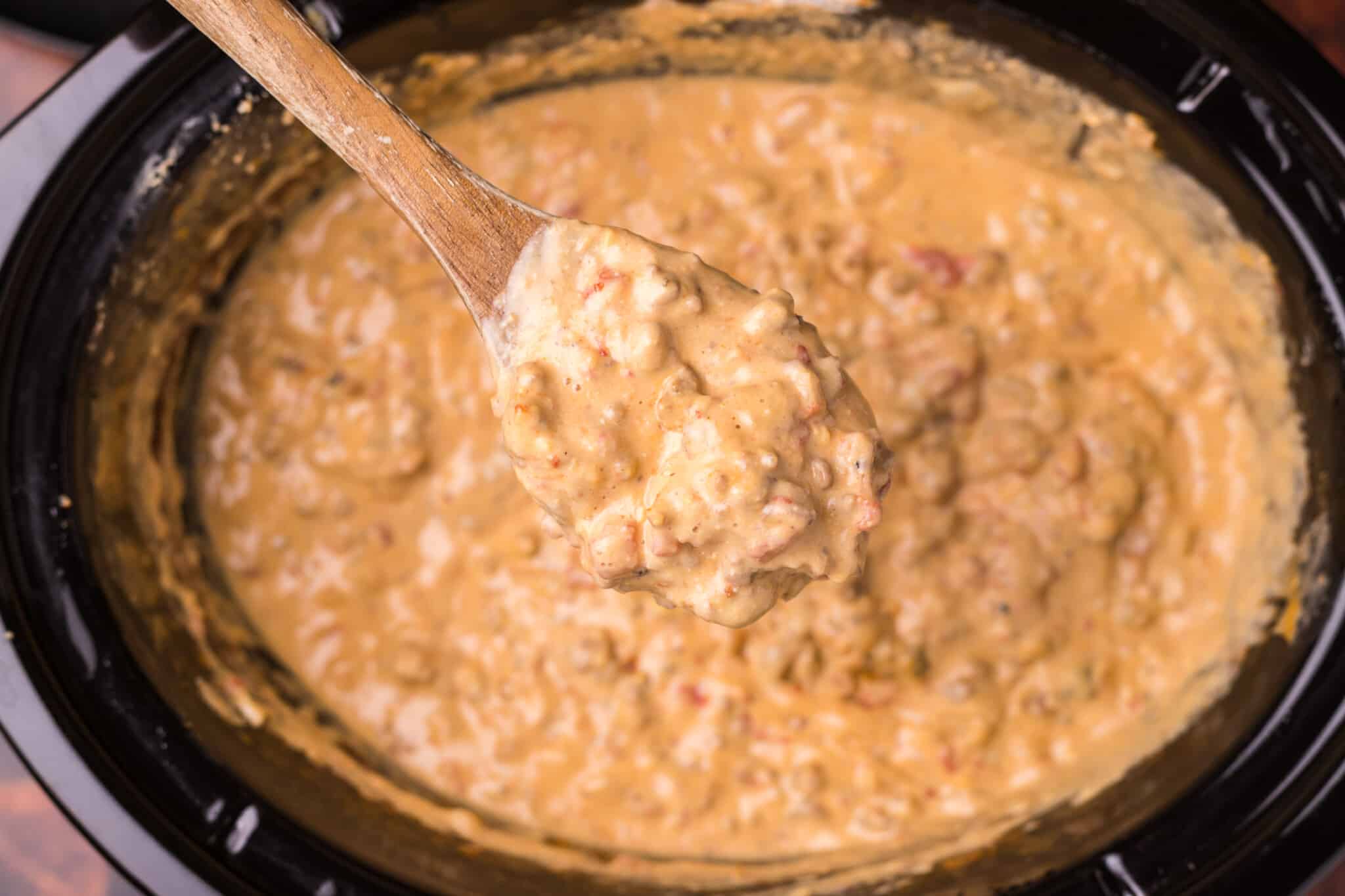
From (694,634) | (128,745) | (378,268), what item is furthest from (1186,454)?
(128,745)

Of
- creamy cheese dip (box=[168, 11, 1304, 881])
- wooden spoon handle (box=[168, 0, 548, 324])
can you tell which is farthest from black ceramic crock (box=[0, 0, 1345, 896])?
wooden spoon handle (box=[168, 0, 548, 324])

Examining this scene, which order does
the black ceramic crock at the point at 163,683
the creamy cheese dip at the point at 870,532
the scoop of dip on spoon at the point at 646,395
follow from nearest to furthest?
1. the scoop of dip on spoon at the point at 646,395
2. the black ceramic crock at the point at 163,683
3. the creamy cheese dip at the point at 870,532

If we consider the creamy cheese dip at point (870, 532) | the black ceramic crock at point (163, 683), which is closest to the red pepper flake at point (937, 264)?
the creamy cheese dip at point (870, 532)

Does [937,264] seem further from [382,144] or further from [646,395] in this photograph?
[382,144]

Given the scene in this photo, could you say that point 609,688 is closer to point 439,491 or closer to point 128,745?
point 439,491

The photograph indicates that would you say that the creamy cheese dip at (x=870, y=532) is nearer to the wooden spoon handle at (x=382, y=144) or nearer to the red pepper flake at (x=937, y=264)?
the red pepper flake at (x=937, y=264)

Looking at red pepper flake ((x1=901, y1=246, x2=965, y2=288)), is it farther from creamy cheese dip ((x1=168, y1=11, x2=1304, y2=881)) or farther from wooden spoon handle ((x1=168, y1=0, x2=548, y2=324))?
wooden spoon handle ((x1=168, y1=0, x2=548, y2=324))
